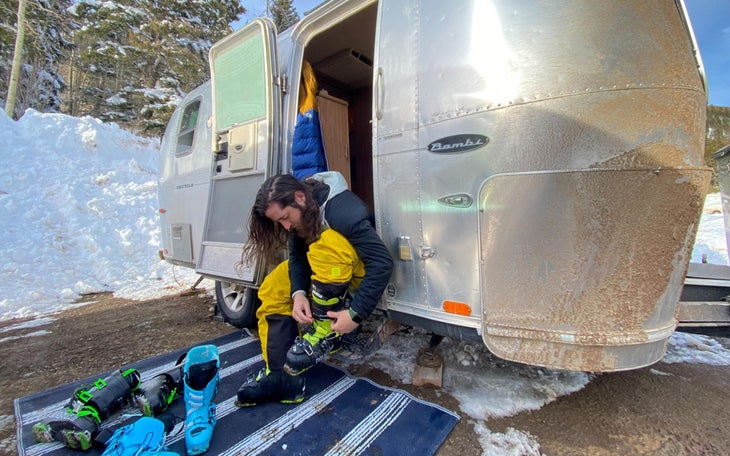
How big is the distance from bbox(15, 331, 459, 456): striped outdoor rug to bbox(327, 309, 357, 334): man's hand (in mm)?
560

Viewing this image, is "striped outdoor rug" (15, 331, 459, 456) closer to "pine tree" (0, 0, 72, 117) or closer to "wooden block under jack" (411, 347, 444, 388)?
"wooden block under jack" (411, 347, 444, 388)

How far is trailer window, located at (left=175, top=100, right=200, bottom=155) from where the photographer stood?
3.92m

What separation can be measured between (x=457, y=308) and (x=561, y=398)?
114 centimetres

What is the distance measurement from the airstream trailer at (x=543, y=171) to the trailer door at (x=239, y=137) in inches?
43.1

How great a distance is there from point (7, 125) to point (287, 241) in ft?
38.3

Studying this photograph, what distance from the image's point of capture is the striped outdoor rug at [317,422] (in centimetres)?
183

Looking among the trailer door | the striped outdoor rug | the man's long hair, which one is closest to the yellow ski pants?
the man's long hair

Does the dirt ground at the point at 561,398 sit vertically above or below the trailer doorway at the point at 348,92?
below

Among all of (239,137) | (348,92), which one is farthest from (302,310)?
(348,92)

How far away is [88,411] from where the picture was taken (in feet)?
6.26

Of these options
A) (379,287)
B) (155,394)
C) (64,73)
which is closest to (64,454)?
(155,394)

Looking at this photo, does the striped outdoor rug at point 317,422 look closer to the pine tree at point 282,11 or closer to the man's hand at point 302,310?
the man's hand at point 302,310

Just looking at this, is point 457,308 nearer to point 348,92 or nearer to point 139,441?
point 139,441

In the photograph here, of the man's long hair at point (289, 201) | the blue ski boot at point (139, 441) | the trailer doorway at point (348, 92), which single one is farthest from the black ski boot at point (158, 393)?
the trailer doorway at point (348, 92)
